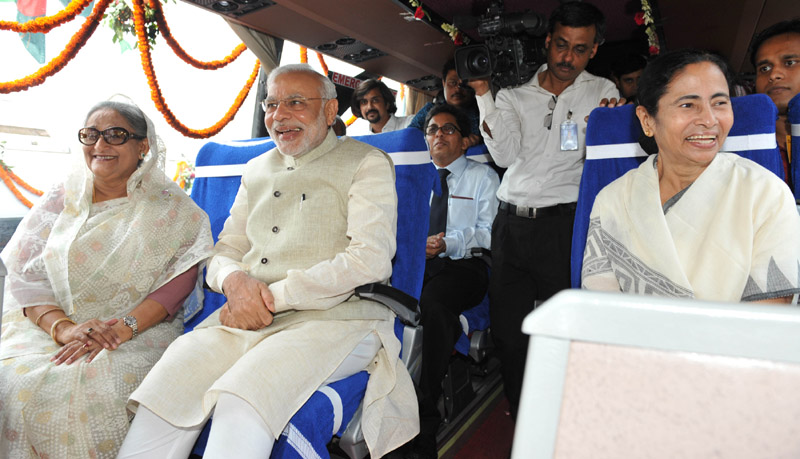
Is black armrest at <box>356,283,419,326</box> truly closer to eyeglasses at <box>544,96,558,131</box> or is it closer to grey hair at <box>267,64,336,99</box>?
grey hair at <box>267,64,336,99</box>

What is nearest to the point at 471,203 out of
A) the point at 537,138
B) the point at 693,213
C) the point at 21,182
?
the point at 537,138

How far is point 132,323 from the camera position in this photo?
1.74 m

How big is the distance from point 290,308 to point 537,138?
53.0 inches

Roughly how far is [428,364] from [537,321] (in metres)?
1.83

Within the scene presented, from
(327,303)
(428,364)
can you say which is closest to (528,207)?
(428,364)

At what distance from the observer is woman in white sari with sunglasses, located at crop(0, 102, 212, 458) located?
4.90 feet

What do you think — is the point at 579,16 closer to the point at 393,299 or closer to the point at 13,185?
the point at 393,299

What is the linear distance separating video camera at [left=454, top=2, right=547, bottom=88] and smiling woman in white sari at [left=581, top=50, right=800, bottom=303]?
1027 mm

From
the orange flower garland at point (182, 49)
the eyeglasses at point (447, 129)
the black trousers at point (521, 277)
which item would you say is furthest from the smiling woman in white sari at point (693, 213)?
the orange flower garland at point (182, 49)

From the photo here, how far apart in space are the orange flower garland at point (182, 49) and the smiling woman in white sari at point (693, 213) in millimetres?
2661

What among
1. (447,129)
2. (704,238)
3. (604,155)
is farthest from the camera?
(447,129)

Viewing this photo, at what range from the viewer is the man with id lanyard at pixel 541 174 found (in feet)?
7.44

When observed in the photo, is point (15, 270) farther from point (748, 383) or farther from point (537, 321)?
point (748, 383)

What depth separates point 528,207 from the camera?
91.8 inches
